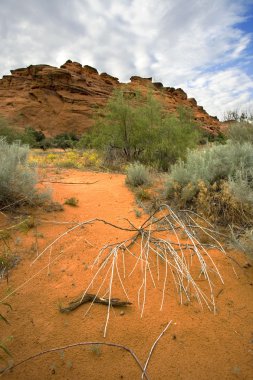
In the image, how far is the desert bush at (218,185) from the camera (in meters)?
3.88

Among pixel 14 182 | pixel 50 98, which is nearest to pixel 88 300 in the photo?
pixel 14 182

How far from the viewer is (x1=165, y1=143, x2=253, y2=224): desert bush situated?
3881 millimetres

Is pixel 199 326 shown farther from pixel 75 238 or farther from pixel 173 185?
pixel 173 185

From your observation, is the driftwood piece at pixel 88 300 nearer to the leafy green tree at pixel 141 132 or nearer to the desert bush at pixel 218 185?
the desert bush at pixel 218 185

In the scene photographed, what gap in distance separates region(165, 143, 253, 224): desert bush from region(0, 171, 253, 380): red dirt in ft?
3.05

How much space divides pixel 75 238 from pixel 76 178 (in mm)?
4036

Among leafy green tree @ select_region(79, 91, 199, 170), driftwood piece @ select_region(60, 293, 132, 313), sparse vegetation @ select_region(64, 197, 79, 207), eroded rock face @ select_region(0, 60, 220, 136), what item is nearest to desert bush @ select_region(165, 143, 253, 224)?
sparse vegetation @ select_region(64, 197, 79, 207)

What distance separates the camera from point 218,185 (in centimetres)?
467

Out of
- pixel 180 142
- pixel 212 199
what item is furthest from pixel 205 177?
pixel 180 142

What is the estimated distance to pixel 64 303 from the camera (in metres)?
2.47

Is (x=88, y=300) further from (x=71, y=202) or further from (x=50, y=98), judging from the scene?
(x=50, y=98)

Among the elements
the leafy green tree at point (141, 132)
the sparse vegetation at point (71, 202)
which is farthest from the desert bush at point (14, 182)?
the leafy green tree at point (141, 132)

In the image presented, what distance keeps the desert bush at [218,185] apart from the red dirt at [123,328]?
0.93 m

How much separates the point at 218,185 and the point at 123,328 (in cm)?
314
